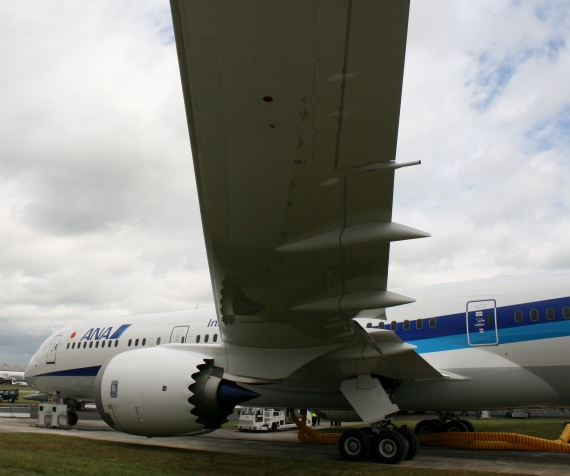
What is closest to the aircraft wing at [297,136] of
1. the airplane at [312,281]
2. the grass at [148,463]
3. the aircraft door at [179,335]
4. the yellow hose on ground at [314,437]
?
the airplane at [312,281]

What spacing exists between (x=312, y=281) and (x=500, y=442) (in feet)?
25.3

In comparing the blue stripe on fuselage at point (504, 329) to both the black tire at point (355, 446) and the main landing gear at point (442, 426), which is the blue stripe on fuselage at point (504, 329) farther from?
the main landing gear at point (442, 426)

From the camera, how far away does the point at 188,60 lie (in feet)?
10.1

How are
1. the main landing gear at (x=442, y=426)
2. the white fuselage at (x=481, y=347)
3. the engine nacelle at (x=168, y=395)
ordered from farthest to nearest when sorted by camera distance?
the main landing gear at (x=442, y=426) < the white fuselage at (x=481, y=347) < the engine nacelle at (x=168, y=395)

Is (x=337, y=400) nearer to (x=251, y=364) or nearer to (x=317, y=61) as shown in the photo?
(x=251, y=364)

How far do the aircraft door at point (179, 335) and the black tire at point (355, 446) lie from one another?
464 centimetres

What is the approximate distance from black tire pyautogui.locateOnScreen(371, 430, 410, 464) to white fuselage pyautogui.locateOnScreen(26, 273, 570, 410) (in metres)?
1.06

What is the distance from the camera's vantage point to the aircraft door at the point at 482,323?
353 inches

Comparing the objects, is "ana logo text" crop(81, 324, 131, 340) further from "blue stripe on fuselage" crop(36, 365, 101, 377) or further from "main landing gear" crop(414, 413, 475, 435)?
"main landing gear" crop(414, 413, 475, 435)

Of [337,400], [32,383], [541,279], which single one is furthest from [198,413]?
[32,383]

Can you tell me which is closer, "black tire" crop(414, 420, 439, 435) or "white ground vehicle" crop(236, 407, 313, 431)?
"black tire" crop(414, 420, 439, 435)

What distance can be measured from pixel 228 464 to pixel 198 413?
1.26 meters

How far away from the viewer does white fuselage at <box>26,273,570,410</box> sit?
28.1 feet

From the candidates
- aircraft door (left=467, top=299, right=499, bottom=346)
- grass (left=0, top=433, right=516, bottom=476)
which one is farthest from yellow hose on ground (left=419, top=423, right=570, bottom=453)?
grass (left=0, top=433, right=516, bottom=476)
